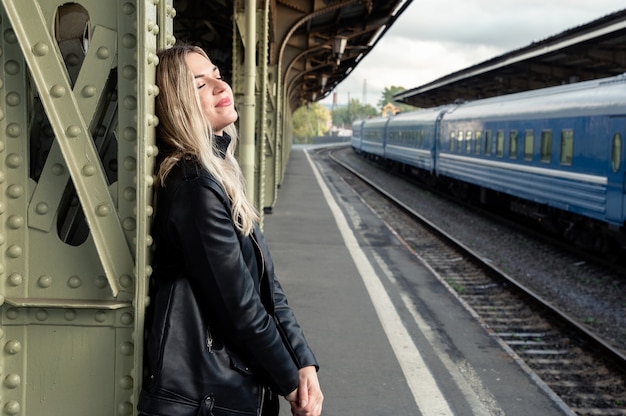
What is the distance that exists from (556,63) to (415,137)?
9200 mm

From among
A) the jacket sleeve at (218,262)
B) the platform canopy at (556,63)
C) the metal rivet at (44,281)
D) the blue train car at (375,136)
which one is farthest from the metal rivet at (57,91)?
the blue train car at (375,136)

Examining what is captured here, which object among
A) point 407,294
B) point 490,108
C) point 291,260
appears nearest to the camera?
point 407,294

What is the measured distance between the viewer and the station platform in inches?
184

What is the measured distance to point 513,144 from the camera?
609 inches

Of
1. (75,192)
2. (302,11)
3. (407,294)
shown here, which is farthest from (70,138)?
(302,11)

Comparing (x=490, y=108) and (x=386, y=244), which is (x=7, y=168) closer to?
(x=386, y=244)

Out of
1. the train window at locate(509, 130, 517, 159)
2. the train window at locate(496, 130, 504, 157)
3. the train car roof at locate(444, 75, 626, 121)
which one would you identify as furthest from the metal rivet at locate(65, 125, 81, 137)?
the train window at locate(496, 130, 504, 157)

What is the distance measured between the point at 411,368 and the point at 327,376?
62 centimetres

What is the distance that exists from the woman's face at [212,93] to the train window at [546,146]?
11.9 metres

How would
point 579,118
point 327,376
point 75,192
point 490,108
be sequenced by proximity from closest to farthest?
point 75,192, point 327,376, point 579,118, point 490,108

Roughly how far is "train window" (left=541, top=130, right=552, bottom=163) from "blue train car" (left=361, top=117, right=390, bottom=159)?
22.5m

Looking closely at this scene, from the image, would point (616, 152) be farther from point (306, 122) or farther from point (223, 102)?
point (306, 122)

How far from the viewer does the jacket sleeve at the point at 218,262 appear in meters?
1.89

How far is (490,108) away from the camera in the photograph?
17.7 meters
